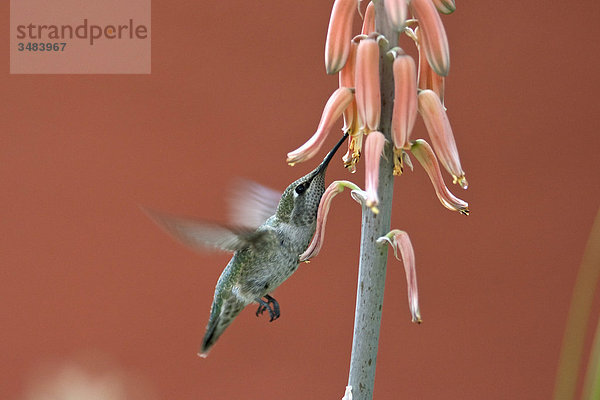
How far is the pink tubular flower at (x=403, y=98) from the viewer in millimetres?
948

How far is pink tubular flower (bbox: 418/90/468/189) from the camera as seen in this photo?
986 millimetres

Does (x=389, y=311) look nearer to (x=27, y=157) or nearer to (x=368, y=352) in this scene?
(x=27, y=157)

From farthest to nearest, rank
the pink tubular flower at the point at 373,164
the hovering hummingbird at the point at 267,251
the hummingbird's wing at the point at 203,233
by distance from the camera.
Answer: the hovering hummingbird at the point at 267,251 < the hummingbird's wing at the point at 203,233 < the pink tubular flower at the point at 373,164

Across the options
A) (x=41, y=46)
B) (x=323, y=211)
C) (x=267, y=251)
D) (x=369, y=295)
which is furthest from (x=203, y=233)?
(x=41, y=46)

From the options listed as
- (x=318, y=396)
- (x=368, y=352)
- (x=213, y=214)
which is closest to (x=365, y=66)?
(x=368, y=352)

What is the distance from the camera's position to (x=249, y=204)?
5.60 ft

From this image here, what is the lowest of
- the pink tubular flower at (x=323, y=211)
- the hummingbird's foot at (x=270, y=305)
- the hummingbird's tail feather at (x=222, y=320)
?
the hummingbird's tail feather at (x=222, y=320)

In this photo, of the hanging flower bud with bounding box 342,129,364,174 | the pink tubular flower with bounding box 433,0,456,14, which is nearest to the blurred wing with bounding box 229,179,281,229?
the hanging flower bud with bounding box 342,129,364,174

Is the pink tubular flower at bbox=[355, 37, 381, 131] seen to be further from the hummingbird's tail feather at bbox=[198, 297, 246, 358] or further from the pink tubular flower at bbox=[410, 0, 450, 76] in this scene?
the hummingbird's tail feather at bbox=[198, 297, 246, 358]

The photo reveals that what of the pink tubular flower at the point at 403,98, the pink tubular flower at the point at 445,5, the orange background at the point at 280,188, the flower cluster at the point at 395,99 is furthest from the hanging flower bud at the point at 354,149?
the orange background at the point at 280,188

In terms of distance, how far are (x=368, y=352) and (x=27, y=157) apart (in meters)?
2.66

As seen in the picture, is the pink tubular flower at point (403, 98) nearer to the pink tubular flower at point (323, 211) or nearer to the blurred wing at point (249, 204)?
the pink tubular flower at point (323, 211)

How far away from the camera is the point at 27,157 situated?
3.27 meters

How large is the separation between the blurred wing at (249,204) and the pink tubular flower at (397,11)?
0.81 m
